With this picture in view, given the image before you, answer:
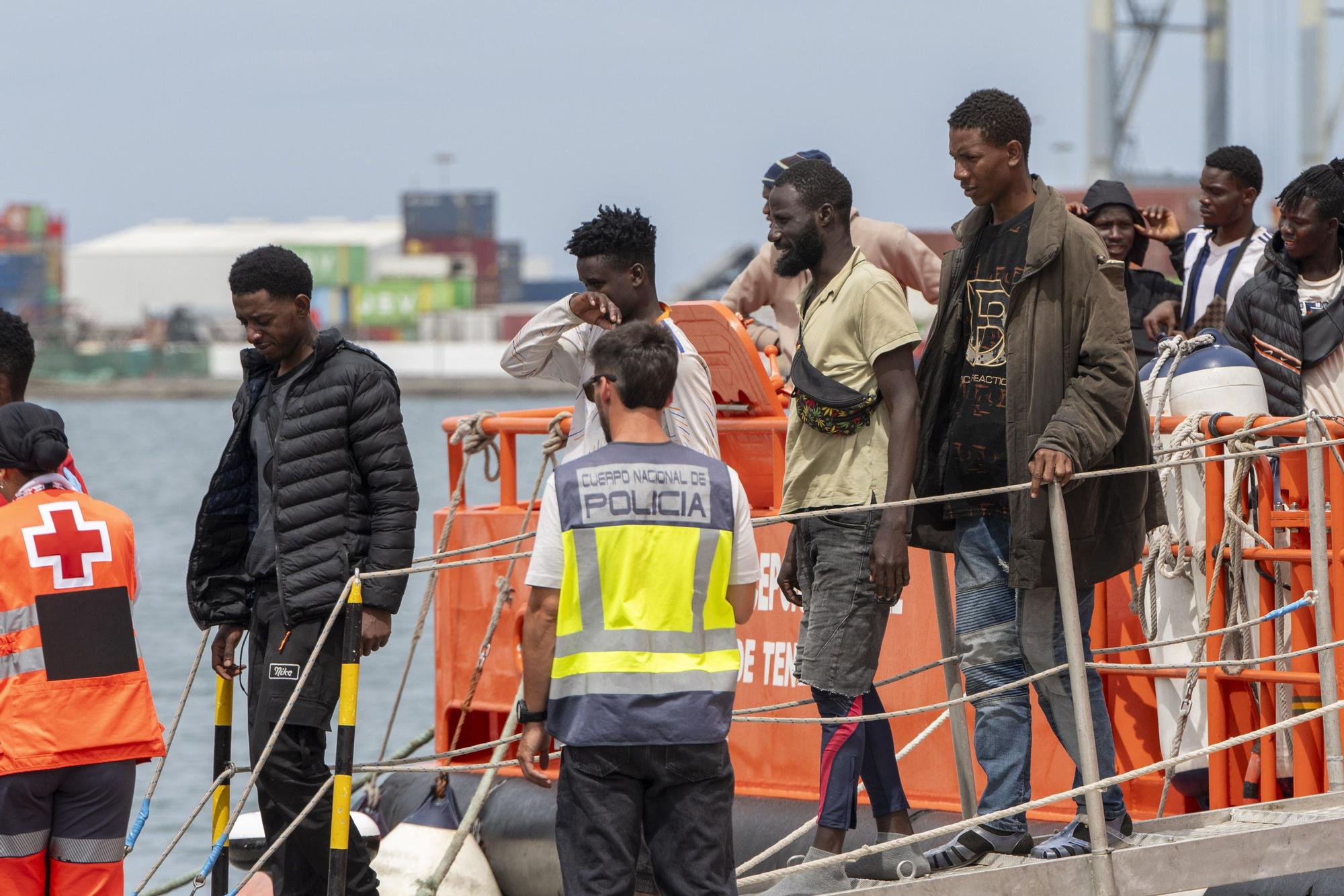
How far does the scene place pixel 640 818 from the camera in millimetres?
4062

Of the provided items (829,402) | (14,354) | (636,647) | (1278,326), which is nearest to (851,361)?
(829,402)

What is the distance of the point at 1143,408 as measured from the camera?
4.88 m

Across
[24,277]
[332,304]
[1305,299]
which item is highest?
[24,277]

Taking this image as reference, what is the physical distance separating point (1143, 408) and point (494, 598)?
389 cm

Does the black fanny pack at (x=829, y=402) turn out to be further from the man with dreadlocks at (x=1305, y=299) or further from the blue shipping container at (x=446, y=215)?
the blue shipping container at (x=446, y=215)

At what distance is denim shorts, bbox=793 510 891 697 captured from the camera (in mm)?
4730

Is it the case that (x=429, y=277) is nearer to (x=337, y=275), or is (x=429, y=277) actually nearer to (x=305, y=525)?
(x=337, y=275)

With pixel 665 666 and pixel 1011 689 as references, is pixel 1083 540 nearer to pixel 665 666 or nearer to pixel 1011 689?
pixel 1011 689

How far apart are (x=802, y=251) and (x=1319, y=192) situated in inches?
78.3

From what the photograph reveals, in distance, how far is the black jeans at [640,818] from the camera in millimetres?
4000

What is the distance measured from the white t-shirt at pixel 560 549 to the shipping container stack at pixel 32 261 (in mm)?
135422

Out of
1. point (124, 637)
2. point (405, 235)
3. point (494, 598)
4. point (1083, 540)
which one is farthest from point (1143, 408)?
point (405, 235)

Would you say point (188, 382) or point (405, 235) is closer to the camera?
point (188, 382)

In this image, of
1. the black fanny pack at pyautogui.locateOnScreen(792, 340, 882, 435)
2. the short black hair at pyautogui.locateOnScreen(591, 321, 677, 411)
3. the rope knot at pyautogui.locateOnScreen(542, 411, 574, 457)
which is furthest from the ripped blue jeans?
the rope knot at pyautogui.locateOnScreen(542, 411, 574, 457)
